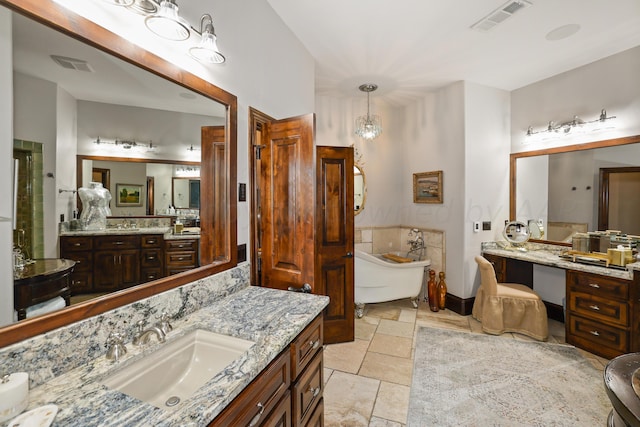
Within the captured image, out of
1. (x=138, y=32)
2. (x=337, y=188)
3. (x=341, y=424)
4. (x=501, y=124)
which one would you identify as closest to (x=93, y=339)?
(x=138, y=32)

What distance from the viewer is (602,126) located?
3.16 meters

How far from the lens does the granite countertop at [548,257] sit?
2.63 m

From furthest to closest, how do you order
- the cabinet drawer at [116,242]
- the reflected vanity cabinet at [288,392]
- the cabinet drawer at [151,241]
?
the cabinet drawer at [151,241]
the cabinet drawer at [116,242]
the reflected vanity cabinet at [288,392]

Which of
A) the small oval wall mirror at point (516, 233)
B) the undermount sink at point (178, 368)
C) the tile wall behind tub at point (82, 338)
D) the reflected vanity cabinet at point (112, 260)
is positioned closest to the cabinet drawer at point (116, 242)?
the reflected vanity cabinet at point (112, 260)

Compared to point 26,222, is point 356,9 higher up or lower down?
higher up

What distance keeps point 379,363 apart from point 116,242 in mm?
2477

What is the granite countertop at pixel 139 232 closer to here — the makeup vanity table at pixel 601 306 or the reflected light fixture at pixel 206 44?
the reflected light fixture at pixel 206 44

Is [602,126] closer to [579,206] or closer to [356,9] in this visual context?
[579,206]

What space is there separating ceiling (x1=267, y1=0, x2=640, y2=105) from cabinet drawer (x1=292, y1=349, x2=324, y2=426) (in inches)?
106

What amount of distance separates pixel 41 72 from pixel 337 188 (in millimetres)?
2391

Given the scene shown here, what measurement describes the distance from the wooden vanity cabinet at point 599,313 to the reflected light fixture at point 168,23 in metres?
3.92

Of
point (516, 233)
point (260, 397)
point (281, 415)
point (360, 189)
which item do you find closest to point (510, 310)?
point (516, 233)

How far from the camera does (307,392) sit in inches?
58.5

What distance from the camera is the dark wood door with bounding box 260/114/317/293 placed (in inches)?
80.6
